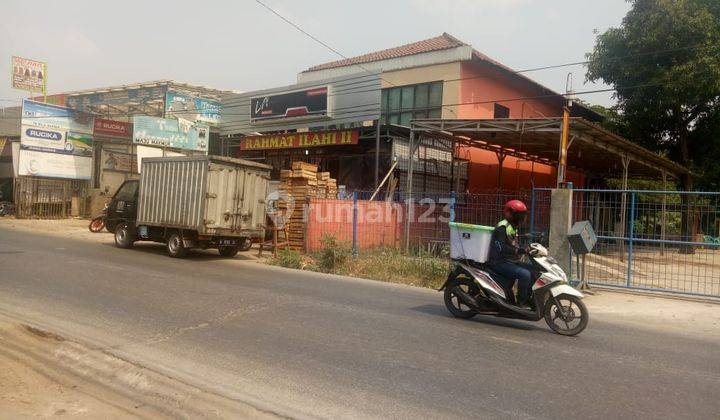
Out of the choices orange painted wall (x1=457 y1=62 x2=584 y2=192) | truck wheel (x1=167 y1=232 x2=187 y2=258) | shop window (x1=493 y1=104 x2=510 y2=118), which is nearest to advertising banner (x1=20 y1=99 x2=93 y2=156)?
truck wheel (x1=167 y1=232 x2=187 y2=258)

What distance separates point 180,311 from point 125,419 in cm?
339

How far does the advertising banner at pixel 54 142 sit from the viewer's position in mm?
25391

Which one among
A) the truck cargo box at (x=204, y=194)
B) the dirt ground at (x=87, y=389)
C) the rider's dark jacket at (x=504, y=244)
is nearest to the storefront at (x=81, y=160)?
the truck cargo box at (x=204, y=194)

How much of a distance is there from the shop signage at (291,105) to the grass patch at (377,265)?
8.93 metres

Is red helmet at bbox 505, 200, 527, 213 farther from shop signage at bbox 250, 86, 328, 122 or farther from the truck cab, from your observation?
shop signage at bbox 250, 86, 328, 122

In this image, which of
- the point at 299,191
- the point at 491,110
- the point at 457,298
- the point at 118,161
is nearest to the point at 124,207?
the point at 299,191

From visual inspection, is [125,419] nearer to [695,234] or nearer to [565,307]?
[565,307]

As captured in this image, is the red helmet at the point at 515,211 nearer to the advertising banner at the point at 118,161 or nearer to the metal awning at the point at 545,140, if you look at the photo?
the metal awning at the point at 545,140

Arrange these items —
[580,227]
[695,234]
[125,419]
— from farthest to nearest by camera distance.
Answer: [695,234], [580,227], [125,419]

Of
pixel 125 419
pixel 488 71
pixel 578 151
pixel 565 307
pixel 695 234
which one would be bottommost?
pixel 125 419

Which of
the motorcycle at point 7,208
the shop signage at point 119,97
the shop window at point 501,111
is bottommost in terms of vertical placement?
the motorcycle at point 7,208

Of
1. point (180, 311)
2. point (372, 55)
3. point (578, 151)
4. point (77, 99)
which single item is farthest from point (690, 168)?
point (77, 99)

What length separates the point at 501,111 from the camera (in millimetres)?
24328

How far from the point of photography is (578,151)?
1905 cm
